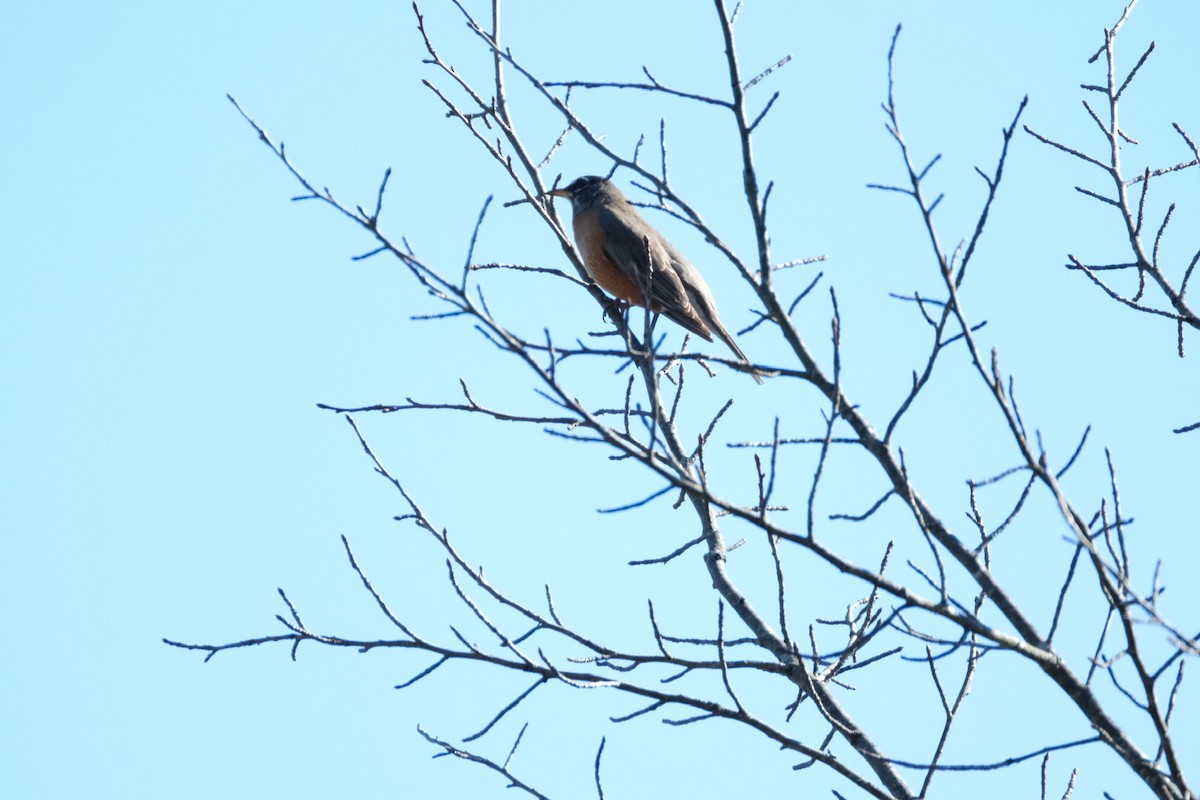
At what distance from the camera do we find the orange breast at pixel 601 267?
22.2 ft

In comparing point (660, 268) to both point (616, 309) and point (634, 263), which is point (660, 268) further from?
point (616, 309)

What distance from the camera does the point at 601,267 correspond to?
6.94 metres

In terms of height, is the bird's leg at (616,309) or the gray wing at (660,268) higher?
the gray wing at (660,268)

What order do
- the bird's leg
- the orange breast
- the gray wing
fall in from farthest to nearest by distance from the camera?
the gray wing
the orange breast
the bird's leg

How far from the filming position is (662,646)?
314cm

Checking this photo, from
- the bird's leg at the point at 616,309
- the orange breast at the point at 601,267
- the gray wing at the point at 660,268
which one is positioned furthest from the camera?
the gray wing at the point at 660,268

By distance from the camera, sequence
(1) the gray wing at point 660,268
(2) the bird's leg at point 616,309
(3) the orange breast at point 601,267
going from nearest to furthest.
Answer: (2) the bird's leg at point 616,309
(3) the orange breast at point 601,267
(1) the gray wing at point 660,268

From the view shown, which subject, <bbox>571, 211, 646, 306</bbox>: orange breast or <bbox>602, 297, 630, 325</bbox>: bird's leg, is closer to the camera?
<bbox>602, 297, 630, 325</bbox>: bird's leg

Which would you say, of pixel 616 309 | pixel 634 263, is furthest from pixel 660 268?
pixel 616 309

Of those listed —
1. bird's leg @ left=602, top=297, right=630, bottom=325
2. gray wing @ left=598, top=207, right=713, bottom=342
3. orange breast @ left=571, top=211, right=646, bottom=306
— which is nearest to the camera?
bird's leg @ left=602, top=297, right=630, bottom=325

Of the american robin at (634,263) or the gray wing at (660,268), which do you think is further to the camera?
the gray wing at (660,268)

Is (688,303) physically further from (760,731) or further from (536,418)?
(760,731)

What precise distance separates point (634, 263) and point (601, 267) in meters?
0.18

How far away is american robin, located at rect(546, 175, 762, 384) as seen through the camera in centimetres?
685
